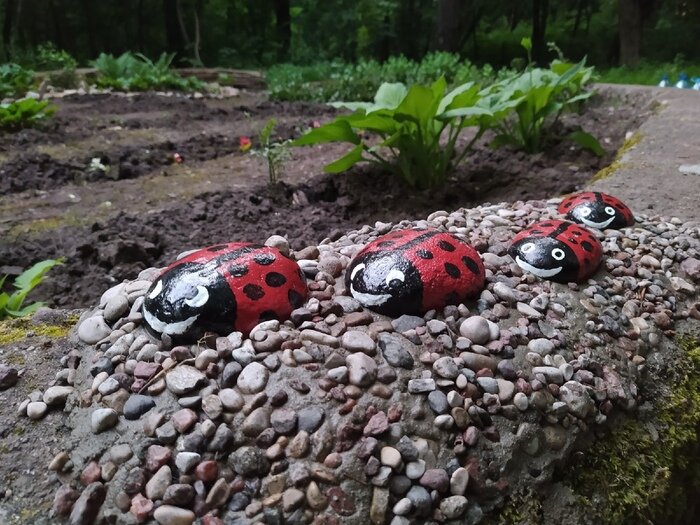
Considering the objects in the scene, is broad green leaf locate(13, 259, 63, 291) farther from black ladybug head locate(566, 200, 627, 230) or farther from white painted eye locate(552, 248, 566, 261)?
black ladybug head locate(566, 200, 627, 230)

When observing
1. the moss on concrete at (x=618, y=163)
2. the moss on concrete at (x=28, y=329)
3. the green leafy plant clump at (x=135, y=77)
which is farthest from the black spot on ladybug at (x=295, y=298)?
the green leafy plant clump at (x=135, y=77)

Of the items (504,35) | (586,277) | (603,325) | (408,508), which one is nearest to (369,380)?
(408,508)

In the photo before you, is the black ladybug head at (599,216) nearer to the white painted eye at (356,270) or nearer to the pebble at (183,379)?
the white painted eye at (356,270)

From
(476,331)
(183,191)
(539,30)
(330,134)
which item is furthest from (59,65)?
(539,30)

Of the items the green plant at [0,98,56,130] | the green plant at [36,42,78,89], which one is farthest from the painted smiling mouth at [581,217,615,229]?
the green plant at [36,42,78,89]

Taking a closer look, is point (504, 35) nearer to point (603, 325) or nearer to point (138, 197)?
point (138, 197)
